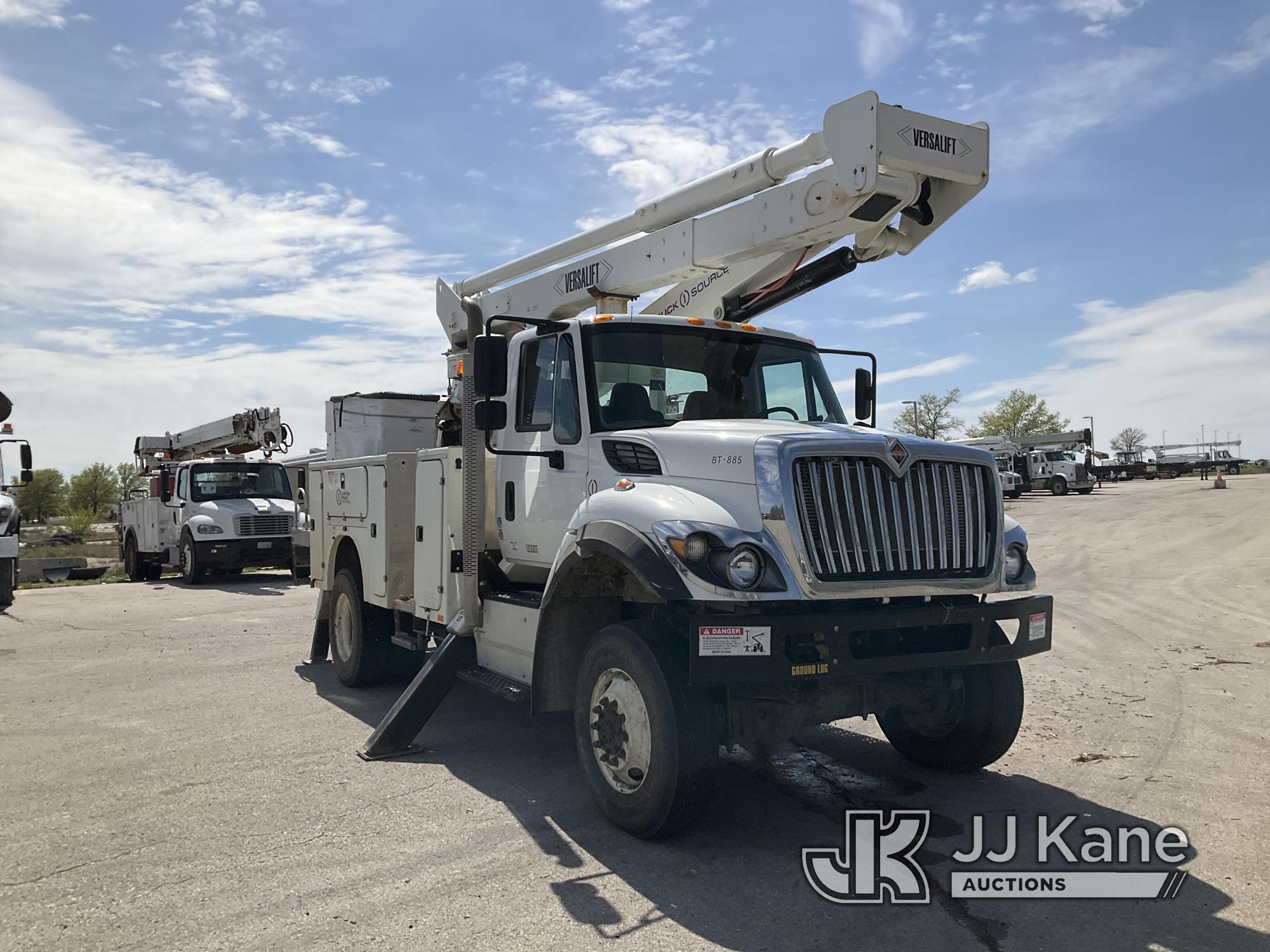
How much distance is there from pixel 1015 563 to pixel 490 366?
303cm

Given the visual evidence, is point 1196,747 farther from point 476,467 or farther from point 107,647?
point 107,647

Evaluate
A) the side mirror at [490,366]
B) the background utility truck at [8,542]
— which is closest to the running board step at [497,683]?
the side mirror at [490,366]

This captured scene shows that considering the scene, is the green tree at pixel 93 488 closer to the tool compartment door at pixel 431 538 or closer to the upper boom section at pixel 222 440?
the upper boom section at pixel 222 440

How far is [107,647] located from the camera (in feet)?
34.6

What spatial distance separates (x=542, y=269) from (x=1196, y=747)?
596cm

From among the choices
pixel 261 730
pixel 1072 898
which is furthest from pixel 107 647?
pixel 1072 898

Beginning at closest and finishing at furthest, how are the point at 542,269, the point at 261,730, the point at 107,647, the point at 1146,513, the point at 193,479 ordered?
the point at 261,730, the point at 542,269, the point at 107,647, the point at 193,479, the point at 1146,513

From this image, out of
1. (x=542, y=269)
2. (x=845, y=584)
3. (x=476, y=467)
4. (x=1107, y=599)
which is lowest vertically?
(x=1107, y=599)

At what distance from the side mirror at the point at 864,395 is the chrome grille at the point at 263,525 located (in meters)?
15.1

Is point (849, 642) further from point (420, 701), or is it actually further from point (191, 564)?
point (191, 564)

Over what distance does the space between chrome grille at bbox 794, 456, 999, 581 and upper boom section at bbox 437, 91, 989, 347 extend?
184 cm

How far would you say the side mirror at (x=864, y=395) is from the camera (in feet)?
22.2

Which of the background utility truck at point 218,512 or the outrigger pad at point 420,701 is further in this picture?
the background utility truck at point 218,512

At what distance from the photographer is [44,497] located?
76.9 meters
